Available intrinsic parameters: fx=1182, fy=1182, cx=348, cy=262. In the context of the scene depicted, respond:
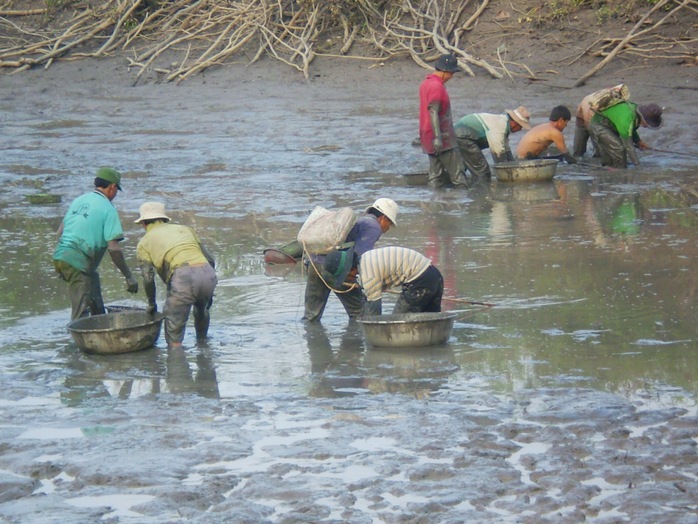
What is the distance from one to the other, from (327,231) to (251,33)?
1384 cm

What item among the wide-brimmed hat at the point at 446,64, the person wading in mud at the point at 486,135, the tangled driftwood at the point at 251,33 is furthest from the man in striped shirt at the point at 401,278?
the tangled driftwood at the point at 251,33

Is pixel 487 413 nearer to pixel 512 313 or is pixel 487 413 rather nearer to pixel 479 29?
pixel 512 313

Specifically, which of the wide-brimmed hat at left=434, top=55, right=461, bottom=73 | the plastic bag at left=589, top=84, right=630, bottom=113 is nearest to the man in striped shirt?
the wide-brimmed hat at left=434, top=55, right=461, bottom=73

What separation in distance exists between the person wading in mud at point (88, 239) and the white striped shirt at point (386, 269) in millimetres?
1763

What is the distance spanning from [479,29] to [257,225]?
29.4 feet

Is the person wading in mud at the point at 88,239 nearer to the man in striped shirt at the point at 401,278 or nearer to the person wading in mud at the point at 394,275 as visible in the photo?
the person wading in mud at the point at 394,275

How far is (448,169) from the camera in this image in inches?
585

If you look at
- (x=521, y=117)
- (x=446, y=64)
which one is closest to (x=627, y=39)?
(x=521, y=117)

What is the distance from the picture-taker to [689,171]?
601 inches

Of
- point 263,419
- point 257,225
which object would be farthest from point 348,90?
point 263,419

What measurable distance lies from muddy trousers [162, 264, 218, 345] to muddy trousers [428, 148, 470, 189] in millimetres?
6722

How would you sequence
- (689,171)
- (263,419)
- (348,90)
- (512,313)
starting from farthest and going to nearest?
1. (348,90)
2. (689,171)
3. (512,313)
4. (263,419)

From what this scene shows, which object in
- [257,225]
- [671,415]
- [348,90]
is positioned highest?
[348,90]

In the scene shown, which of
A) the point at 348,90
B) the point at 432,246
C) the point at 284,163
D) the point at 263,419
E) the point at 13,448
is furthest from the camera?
the point at 348,90
